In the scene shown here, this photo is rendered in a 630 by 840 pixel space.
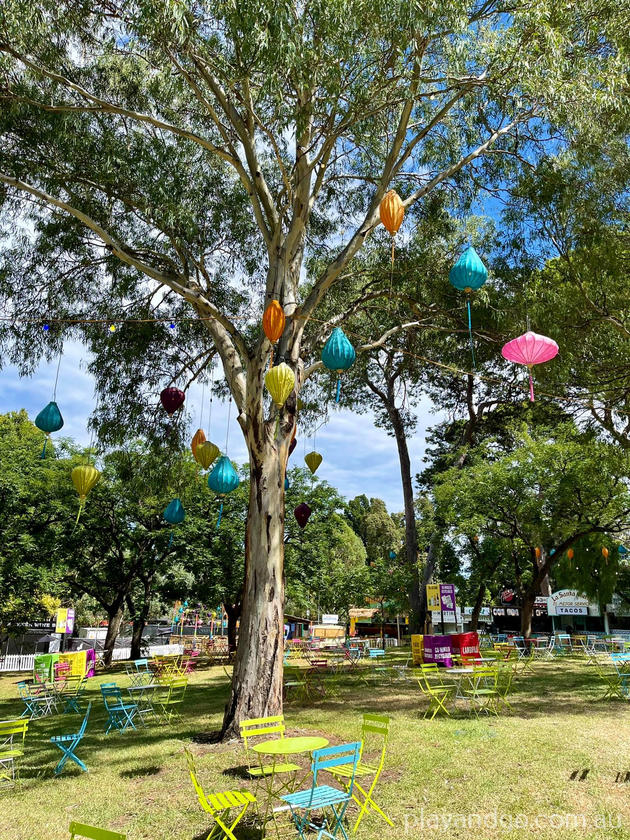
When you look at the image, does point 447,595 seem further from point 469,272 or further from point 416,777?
point 469,272

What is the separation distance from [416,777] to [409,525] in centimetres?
1543

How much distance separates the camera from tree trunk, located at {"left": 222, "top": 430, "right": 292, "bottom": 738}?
23.6 feet

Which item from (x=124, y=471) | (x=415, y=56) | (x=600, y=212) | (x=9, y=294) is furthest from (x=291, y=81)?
(x=124, y=471)

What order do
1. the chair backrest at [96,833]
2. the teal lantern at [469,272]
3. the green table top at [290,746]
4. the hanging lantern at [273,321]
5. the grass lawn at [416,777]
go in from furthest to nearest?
1. the hanging lantern at [273,321]
2. the teal lantern at [469,272]
3. the grass lawn at [416,777]
4. the green table top at [290,746]
5. the chair backrest at [96,833]

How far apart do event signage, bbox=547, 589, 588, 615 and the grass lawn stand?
55.9 feet

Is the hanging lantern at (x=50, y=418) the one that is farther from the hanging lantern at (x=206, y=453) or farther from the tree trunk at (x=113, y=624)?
the tree trunk at (x=113, y=624)

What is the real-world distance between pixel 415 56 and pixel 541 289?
4.20 m

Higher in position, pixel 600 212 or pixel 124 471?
pixel 600 212

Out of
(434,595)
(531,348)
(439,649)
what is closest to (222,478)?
(531,348)

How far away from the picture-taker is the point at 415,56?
24.3 ft

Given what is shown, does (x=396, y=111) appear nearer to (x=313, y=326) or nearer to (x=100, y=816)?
(x=313, y=326)

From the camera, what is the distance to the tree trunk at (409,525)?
19.8 metres

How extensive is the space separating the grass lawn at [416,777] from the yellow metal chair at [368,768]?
0.43 ft

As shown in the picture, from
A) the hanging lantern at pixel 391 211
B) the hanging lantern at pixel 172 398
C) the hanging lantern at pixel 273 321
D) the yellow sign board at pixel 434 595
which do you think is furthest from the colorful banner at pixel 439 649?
the hanging lantern at pixel 391 211
